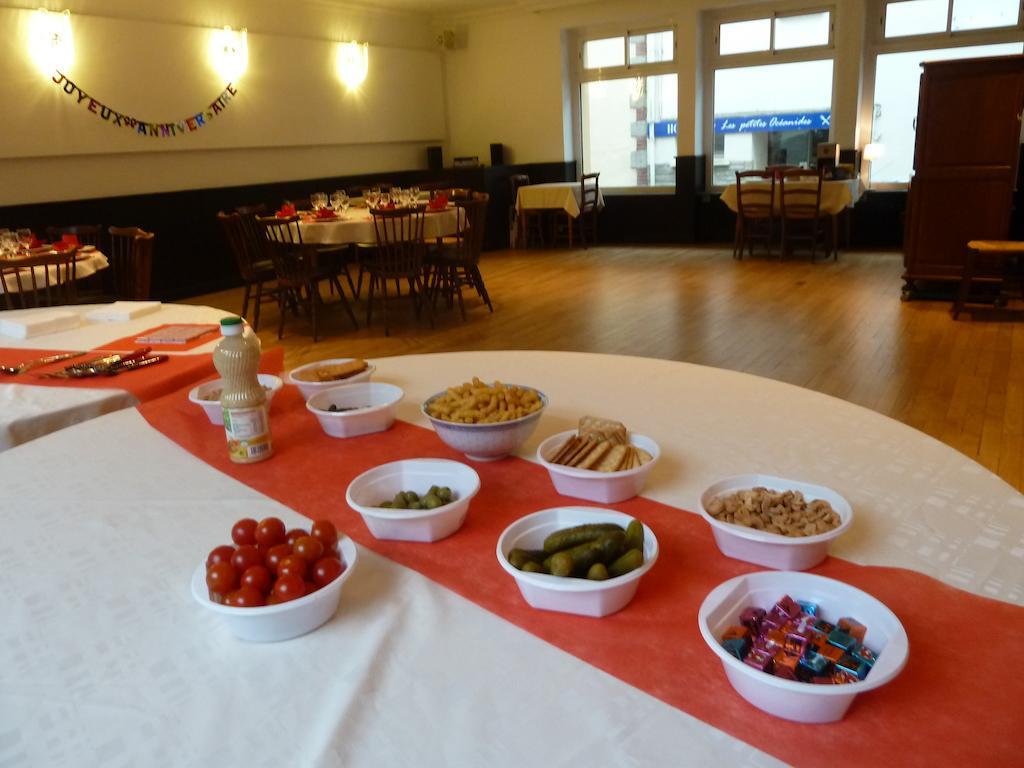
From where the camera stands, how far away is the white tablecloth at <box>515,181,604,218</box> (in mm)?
8570

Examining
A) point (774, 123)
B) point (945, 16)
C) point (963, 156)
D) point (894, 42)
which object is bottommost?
point (963, 156)

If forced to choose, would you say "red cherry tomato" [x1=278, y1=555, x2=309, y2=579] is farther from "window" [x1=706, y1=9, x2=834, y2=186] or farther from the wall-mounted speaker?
the wall-mounted speaker

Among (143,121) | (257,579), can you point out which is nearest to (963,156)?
(257,579)

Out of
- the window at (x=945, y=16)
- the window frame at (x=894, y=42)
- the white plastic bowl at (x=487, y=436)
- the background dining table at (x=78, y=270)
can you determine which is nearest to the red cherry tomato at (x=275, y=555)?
the white plastic bowl at (x=487, y=436)

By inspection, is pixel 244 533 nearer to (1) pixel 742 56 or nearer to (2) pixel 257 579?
(2) pixel 257 579

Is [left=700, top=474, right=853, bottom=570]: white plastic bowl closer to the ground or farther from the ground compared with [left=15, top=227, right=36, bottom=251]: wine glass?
closer to the ground

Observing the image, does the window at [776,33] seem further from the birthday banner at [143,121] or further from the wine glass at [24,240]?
the wine glass at [24,240]

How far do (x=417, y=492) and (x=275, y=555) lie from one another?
0.29m

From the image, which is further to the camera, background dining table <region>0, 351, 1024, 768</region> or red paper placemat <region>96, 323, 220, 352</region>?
red paper placemat <region>96, 323, 220, 352</region>

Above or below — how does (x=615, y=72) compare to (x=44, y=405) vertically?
above

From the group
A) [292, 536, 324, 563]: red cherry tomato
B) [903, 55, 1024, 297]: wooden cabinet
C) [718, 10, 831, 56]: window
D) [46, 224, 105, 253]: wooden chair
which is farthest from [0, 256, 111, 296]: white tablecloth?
[718, 10, 831, 56]: window

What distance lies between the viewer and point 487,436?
50.9 inches

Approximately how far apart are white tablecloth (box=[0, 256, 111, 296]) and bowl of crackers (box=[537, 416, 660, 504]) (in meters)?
3.25

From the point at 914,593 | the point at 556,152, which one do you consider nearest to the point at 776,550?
the point at 914,593
